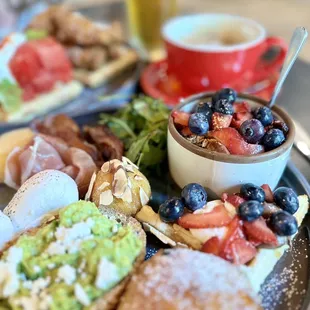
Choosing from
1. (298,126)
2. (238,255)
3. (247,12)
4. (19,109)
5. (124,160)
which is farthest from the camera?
(247,12)

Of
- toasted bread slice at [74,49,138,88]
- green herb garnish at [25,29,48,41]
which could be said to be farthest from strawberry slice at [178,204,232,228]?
green herb garnish at [25,29,48,41]

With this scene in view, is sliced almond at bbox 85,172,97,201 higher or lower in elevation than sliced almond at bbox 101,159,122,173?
lower

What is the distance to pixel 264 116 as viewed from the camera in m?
1.26

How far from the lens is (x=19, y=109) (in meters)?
1.85

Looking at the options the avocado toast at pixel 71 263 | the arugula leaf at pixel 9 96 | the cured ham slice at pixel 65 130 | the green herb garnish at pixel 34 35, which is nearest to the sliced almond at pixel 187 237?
the avocado toast at pixel 71 263

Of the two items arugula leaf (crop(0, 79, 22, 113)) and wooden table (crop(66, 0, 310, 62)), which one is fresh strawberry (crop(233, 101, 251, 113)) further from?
wooden table (crop(66, 0, 310, 62))

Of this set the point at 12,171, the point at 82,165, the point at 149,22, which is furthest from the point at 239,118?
Answer: the point at 149,22

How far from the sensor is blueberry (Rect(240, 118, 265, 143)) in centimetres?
120

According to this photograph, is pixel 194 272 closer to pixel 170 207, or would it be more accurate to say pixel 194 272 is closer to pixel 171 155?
pixel 170 207

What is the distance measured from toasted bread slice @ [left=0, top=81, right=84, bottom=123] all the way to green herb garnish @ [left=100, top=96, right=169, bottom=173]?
0.34m

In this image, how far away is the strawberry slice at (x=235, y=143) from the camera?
46.8 inches

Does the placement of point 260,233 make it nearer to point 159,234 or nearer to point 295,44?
point 159,234

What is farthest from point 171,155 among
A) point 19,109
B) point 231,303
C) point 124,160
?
point 19,109

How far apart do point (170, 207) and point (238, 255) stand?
21cm
